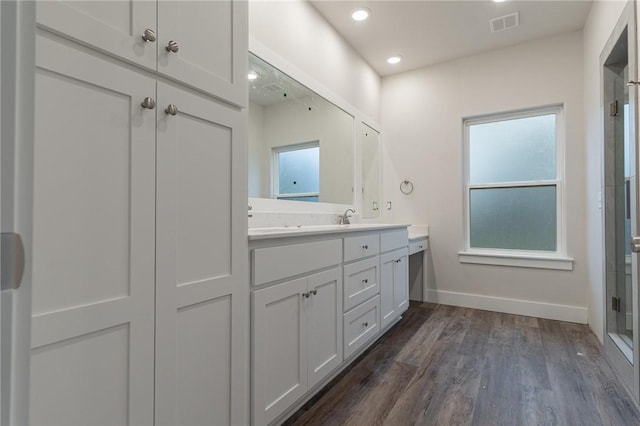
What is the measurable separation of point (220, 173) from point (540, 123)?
3323 mm

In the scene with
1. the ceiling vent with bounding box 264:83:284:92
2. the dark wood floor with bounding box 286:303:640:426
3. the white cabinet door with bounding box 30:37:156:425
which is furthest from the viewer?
the ceiling vent with bounding box 264:83:284:92

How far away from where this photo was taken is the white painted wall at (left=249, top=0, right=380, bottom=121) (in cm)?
221

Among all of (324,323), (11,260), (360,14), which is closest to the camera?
(11,260)

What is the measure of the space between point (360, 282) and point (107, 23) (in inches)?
71.1

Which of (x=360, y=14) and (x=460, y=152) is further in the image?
(x=460, y=152)

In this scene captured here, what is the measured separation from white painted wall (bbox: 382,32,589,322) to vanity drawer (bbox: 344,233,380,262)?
4.99 feet

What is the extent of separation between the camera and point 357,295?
2.10 metres

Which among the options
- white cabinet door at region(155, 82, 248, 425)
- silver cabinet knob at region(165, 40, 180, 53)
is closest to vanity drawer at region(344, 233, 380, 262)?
white cabinet door at region(155, 82, 248, 425)

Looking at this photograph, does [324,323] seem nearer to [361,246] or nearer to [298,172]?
[361,246]

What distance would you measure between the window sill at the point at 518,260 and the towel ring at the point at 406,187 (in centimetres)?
87

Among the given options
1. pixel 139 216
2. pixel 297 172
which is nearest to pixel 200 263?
pixel 139 216

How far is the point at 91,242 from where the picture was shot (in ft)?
2.69

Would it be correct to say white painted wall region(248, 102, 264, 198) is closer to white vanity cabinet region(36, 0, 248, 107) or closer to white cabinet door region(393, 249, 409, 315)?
white vanity cabinet region(36, 0, 248, 107)

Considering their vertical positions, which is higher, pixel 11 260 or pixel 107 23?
pixel 107 23
